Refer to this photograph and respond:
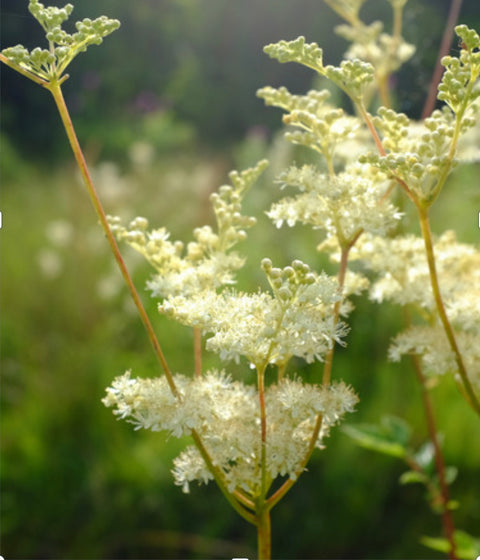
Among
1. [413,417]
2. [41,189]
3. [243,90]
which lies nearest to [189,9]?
[243,90]

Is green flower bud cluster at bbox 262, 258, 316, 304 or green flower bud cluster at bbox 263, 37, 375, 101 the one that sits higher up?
green flower bud cluster at bbox 263, 37, 375, 101

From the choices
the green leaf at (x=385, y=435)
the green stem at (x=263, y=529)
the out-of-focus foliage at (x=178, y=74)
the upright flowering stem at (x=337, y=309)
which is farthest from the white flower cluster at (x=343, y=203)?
the out-of-focus foliage at (x=178, y=74)

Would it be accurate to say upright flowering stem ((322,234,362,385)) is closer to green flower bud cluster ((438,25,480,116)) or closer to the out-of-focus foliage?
green flower bud cluster ((438,25,480,116))

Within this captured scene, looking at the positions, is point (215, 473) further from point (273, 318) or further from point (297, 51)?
point (297, 51)

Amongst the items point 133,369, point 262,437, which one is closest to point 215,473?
point 262,437

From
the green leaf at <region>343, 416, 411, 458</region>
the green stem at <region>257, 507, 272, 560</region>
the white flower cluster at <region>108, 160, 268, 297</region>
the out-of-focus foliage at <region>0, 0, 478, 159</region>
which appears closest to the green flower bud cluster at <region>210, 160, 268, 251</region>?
the white flower cluster at <region>108, 160, 268, 297</region>

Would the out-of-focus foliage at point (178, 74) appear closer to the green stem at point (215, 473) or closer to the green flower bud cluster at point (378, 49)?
the green flower bud cluster at point (378, 49)
